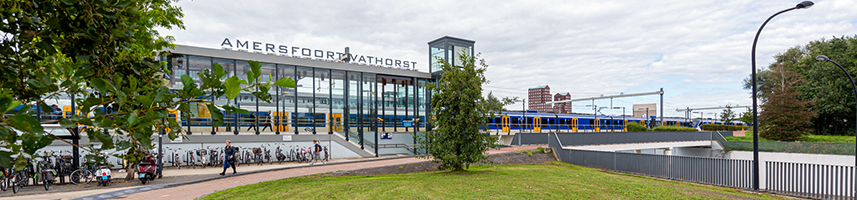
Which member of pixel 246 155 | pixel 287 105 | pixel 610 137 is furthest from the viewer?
pixel 610 137

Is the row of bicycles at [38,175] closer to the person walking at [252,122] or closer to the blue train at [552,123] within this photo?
the person walking at [252,122]

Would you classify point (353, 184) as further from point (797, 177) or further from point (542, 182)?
point (797, 177)

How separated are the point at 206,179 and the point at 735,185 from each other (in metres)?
17.3

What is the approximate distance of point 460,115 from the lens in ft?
43.5

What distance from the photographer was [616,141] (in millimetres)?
28172

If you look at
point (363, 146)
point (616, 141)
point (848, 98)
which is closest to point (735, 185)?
point (616, 141)

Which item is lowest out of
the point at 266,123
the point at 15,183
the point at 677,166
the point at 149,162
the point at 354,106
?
the point at 677,166

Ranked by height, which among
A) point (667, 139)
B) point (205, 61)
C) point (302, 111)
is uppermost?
point (205, 61)

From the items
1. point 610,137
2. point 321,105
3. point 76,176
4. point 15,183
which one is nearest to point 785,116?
point 610,137

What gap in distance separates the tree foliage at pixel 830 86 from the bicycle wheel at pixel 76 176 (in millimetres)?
41570

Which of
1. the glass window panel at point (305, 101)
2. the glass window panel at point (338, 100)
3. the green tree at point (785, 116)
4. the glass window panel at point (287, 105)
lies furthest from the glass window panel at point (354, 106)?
the green tree at point (785, 116)

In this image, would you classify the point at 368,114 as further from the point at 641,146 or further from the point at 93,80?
the point at 93,80

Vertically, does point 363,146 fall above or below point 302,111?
below

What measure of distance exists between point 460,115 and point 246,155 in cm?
1052
